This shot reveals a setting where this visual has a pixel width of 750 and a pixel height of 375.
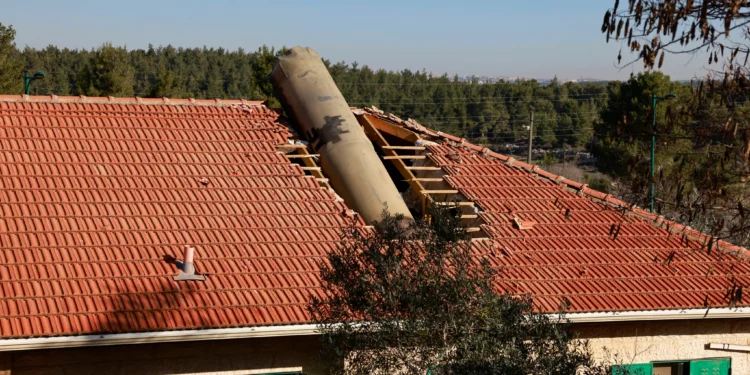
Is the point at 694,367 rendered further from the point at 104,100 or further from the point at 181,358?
the point at 104,100

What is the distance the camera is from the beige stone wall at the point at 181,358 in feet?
38.4

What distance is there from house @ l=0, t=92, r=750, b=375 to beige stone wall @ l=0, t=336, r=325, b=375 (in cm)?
2

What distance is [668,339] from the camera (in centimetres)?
1485

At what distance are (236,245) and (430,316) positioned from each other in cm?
572

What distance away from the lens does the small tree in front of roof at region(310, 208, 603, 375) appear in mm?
8586

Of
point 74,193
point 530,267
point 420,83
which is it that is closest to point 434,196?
point 530,267

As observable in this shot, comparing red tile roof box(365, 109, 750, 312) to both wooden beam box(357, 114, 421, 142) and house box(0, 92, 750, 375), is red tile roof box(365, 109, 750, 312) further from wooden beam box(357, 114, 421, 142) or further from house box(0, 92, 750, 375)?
wooden beam box(357, 114, 421, 142)

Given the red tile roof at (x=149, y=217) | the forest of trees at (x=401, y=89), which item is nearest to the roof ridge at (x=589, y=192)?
the red tile roof at (x=149, y=217)

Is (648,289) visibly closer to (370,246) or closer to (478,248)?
(478,248)

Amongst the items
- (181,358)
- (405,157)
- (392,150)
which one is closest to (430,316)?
(181,358)

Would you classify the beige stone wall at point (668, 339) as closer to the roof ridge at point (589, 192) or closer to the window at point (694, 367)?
the window at point (694, 367)

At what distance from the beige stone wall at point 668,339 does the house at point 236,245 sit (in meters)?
0.02

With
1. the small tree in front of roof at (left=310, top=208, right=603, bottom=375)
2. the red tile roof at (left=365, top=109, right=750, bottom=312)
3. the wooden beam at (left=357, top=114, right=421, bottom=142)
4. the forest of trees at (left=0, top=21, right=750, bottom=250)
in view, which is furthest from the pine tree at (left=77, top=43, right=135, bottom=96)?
the small tree in front of roof at (left=310, top=208, right=603, bottom=375)

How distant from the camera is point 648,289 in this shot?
1474 centimetres
